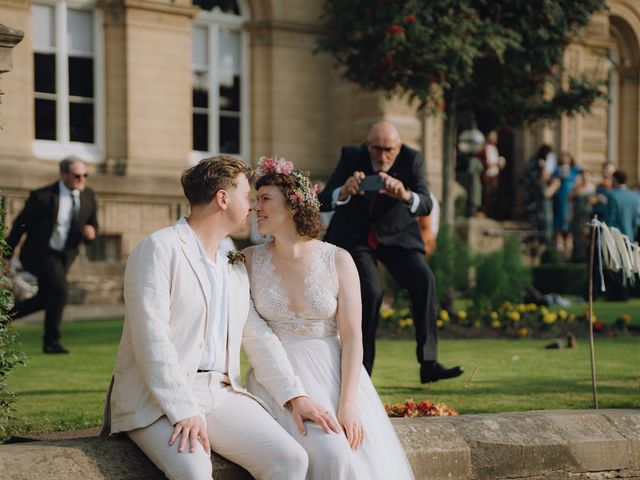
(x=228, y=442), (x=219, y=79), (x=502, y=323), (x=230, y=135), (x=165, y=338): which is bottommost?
(x=502, y=323)

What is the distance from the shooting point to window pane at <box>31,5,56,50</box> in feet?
56.4

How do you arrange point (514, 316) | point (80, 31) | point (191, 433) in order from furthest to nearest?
point (80, 31) → point (514, 316) → point (191, 433)

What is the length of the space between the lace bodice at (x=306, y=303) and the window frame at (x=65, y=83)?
42.8 feet

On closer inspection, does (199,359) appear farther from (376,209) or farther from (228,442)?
(376,209)

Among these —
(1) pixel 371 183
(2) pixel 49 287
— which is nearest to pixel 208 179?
(1) pixel 371 183

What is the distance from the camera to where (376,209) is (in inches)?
294

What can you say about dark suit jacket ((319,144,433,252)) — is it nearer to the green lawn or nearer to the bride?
the green lawn

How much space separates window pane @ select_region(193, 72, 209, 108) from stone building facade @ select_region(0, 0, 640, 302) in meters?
0.02

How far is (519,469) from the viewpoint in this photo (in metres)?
5.10

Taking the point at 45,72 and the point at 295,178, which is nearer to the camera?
the point at 295,178

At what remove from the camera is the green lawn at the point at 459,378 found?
659 cm

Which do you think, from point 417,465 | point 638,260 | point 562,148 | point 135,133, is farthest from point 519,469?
point 562,148

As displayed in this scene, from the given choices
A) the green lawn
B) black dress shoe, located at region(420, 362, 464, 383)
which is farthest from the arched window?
black dress shoe, located at region(420, 362, 464, 383)

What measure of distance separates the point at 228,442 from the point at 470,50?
356 inches
